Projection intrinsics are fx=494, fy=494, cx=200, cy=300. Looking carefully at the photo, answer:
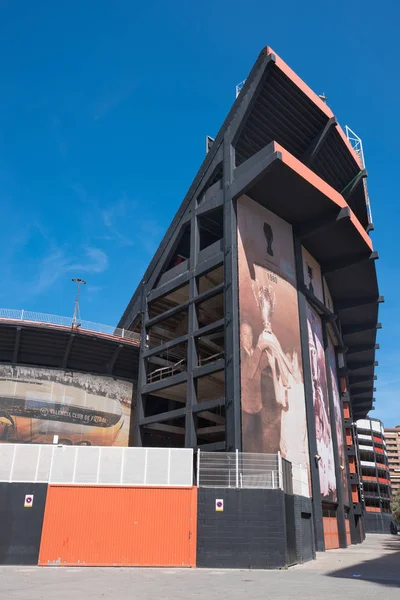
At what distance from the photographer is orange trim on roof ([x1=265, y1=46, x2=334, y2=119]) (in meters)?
36.8

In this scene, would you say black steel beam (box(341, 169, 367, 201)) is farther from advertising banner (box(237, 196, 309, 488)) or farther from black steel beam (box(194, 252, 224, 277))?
black steel beam (box(194, 252, 224, 277))

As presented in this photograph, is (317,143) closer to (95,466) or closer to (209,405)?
(209,405)

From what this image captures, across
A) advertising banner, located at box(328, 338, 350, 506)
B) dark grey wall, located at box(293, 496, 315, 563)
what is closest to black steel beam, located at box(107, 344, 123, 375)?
advertising banner, located at box(328, 338, 350, 506)

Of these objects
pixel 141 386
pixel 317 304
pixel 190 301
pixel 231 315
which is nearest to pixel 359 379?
pixel 317 304

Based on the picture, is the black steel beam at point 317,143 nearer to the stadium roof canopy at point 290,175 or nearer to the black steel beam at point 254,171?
the stadium roof canopy at point 290,175

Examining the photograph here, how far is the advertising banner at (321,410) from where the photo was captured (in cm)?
4009

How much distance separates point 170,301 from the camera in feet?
147

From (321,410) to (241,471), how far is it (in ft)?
75.1

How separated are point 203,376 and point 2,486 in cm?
1783

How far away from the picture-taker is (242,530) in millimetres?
20000

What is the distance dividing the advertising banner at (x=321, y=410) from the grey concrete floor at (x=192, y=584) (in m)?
21.0

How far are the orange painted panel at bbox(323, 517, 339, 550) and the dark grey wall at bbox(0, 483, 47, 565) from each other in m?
25.2

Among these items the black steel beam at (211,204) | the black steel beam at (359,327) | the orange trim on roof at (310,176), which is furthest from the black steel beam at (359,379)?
the black steel beam at (211,204)

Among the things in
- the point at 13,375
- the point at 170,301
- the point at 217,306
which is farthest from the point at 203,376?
the point at 13,375
